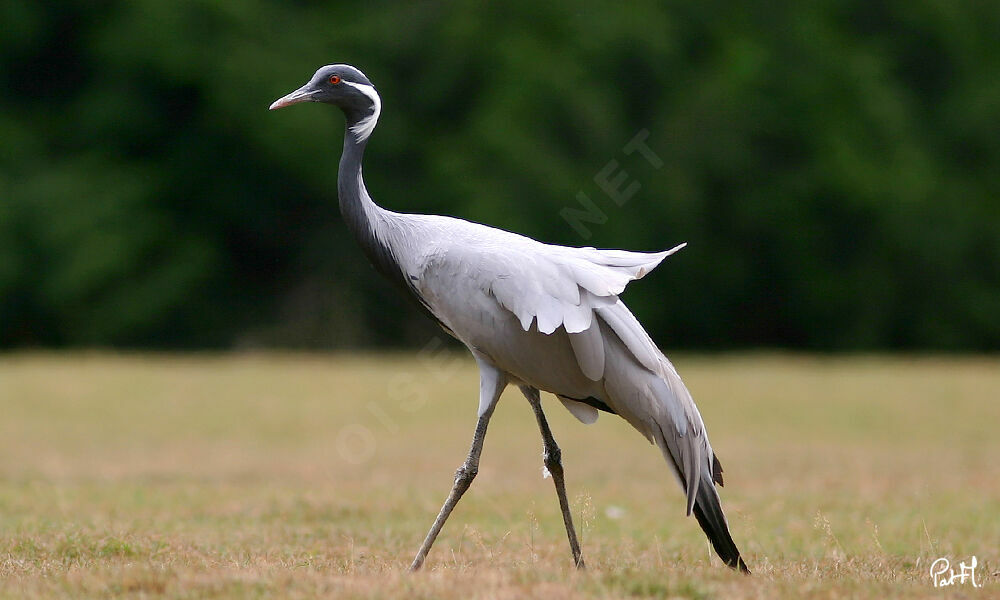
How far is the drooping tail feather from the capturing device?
5.52 m

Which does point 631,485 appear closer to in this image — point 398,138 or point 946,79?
point 398,138

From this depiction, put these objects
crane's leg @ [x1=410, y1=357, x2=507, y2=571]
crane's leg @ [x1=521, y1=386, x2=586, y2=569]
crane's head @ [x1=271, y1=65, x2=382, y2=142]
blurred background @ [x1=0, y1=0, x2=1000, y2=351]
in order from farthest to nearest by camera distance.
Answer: blurred background @ [x1=0, y1=0, x2=1000, y2=351] < crane's head @ [x1=271, y1=65, x2=382, y2=142] < crane's leg @ [x1=521, y1=386, x2=586, y2=569] < crane's leg @ [x1=410, y1=357, x2=507, y2=571]

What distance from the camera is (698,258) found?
24594 millimetres

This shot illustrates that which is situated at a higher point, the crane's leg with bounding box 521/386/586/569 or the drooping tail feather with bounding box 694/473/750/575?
the crane's leg with bounding box 521/386/586/569

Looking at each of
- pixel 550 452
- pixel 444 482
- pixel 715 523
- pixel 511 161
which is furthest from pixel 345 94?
pixel 511 161

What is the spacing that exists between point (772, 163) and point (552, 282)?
66.4ft

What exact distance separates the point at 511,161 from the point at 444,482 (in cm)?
1254

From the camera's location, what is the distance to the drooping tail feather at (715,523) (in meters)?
5.52

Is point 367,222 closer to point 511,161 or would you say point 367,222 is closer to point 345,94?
point 345,94

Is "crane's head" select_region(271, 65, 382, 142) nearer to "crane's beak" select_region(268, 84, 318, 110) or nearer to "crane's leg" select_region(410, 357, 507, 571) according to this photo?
"crane's beak" select_region(268, 84, 318, 110)

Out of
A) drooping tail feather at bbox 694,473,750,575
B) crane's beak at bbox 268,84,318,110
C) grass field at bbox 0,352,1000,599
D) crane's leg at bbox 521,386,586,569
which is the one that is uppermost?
crane's beak at bbox 268,84,318,110

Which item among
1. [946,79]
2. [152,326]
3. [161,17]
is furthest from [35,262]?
[946,79]
